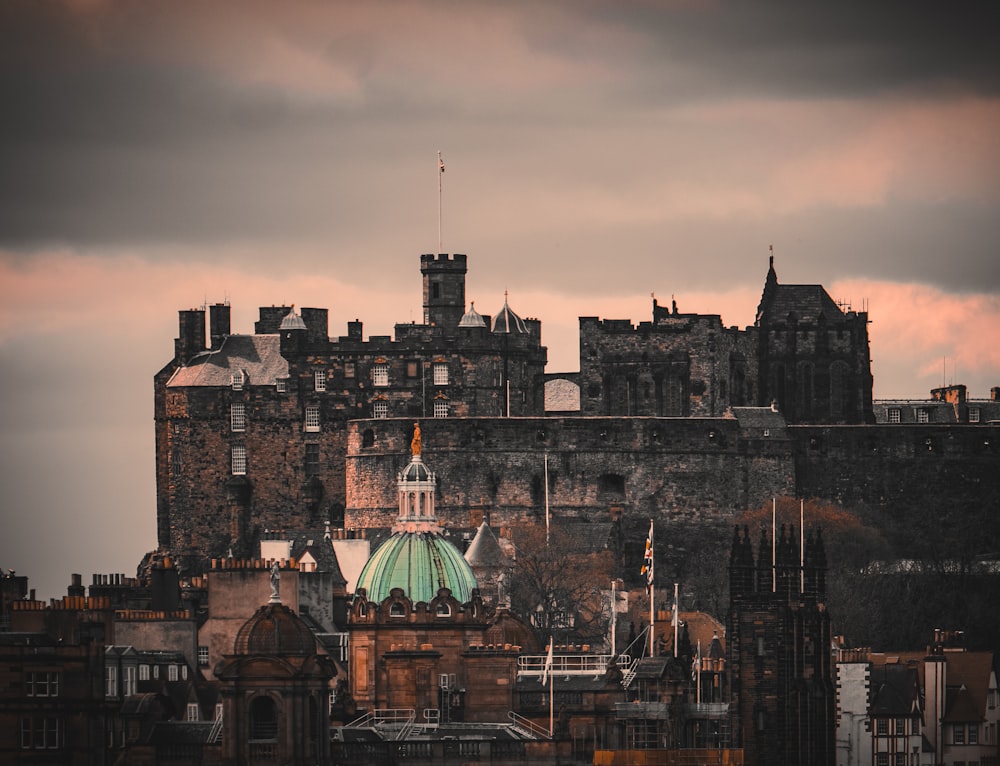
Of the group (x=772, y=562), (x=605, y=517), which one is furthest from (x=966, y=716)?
(x=605, y=517)

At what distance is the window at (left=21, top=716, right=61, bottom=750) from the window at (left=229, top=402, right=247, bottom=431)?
77.8m

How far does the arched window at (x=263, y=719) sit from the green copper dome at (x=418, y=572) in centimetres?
2168

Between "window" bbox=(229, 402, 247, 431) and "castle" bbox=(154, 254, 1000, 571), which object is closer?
"castle" bbox=(154, 254, 1000, 571)

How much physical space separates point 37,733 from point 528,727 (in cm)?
1770

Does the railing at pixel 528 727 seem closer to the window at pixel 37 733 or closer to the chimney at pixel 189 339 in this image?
the window at pixel 37 733

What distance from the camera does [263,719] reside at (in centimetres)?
9400

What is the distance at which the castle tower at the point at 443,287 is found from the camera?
174m

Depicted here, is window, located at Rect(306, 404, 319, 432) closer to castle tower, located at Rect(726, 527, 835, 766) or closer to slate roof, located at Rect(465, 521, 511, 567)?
slate roof, located at Rect(465, 521, 511, 567)

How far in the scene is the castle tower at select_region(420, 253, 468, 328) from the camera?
174 m

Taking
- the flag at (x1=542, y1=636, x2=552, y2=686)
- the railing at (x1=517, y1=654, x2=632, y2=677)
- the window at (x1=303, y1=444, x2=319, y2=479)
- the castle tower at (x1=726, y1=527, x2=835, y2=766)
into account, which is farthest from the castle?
the castle tower at (x1=726, y1=527, x2=835, y2=766)

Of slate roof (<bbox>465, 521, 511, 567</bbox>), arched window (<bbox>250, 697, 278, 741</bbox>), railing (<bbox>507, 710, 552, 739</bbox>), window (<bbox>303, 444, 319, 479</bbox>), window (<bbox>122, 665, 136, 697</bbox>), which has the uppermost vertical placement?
window (<bbox>303, 444, 319, 479</bbox>)

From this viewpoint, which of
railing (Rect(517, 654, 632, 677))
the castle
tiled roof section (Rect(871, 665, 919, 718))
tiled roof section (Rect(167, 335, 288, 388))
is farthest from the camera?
tiled roof section (Rect(167, 335, 288, 388))

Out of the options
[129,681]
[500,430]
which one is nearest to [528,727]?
[129,681]

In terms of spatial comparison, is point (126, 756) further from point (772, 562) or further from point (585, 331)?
point (585, 331)
